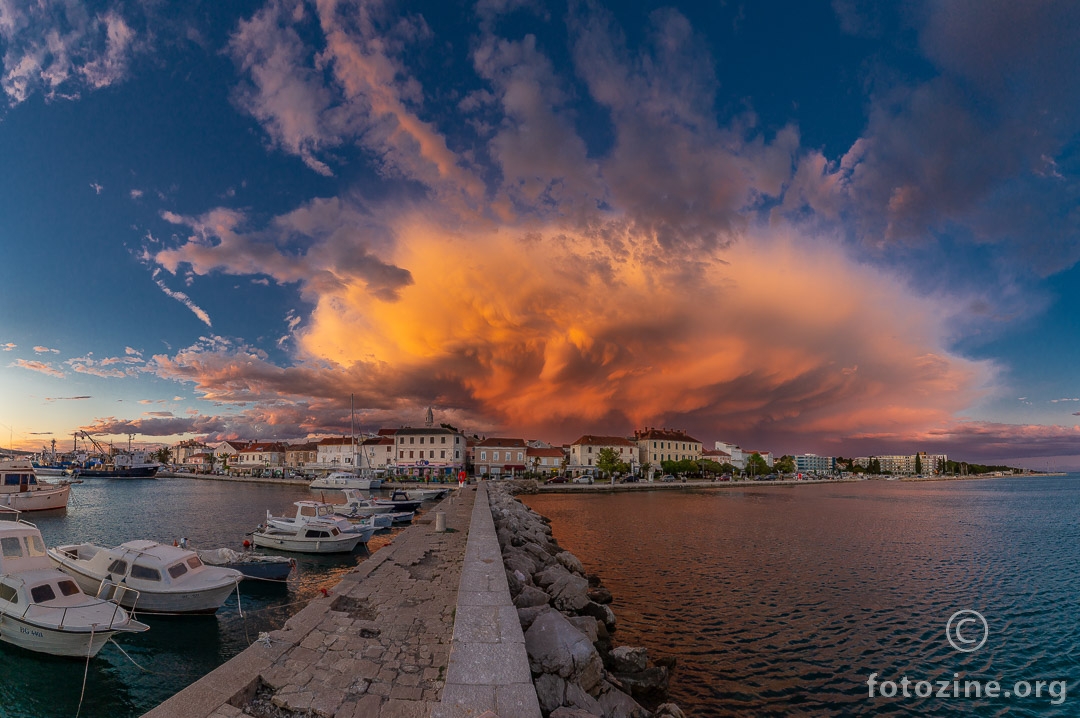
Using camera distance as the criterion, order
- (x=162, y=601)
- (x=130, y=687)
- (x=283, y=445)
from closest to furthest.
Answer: (x=130, y=687) → (x=162, y=601) → (x=283, y=445)

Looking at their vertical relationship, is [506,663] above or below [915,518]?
above

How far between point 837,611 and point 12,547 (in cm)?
2523

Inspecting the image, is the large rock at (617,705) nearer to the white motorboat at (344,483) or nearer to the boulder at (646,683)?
the boulder at (646,683)

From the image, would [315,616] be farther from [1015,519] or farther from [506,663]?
[1015,519]

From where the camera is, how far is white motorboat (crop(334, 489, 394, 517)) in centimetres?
3703

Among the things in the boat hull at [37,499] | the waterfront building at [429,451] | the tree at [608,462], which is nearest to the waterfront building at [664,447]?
the tree at [608,462]

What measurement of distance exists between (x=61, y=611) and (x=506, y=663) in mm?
12067

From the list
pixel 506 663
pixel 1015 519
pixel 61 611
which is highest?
pixel 506 663

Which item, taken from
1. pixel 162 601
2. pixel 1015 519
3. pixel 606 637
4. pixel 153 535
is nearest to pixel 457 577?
pixel 606 637

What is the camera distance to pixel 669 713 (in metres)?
9.09

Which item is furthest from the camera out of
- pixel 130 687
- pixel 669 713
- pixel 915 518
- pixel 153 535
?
pixel 915 518

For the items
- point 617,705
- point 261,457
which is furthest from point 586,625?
point 261,457

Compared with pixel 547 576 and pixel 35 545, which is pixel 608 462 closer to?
pixel 547 576

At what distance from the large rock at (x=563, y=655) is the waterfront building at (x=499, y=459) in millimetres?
86935
